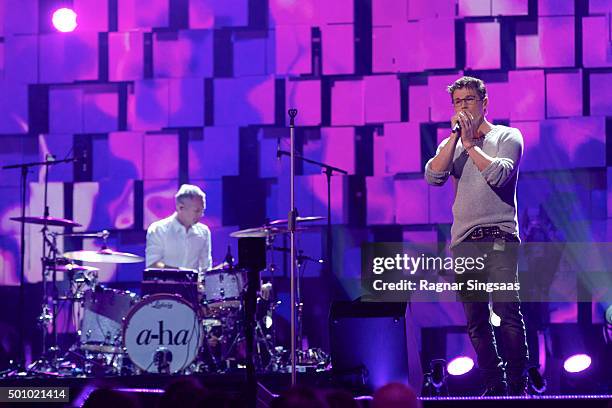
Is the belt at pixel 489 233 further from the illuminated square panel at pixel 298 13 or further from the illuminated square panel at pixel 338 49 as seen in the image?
the illuminated square panel at pixel 298 13

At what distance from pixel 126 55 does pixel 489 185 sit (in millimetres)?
4148

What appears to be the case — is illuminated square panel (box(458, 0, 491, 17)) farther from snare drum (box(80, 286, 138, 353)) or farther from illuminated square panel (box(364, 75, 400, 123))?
snare drum (box(80, 286, 138, 353))

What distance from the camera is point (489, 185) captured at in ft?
18.0

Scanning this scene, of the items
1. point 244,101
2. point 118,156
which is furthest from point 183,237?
point 244,101

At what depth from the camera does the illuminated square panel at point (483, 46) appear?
317 inches

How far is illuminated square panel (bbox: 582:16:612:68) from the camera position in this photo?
7918 millimetres

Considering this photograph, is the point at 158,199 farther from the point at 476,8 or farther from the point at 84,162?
the point at 476,8

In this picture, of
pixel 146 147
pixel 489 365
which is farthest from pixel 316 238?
pixel 489 365

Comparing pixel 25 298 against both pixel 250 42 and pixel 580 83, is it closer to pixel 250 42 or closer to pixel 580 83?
pixel 250 42

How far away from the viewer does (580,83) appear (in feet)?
26.1

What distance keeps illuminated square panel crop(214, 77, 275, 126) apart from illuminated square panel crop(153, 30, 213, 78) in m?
0.20

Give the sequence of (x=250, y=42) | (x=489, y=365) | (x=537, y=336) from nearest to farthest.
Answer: (x=489, y=365)
(x=537, y=336)
(x=250, y=42)

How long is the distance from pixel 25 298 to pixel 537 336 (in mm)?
4418

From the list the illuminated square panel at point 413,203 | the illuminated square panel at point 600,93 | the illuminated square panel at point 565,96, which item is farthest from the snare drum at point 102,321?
the illuminated square panel at point 600,93
